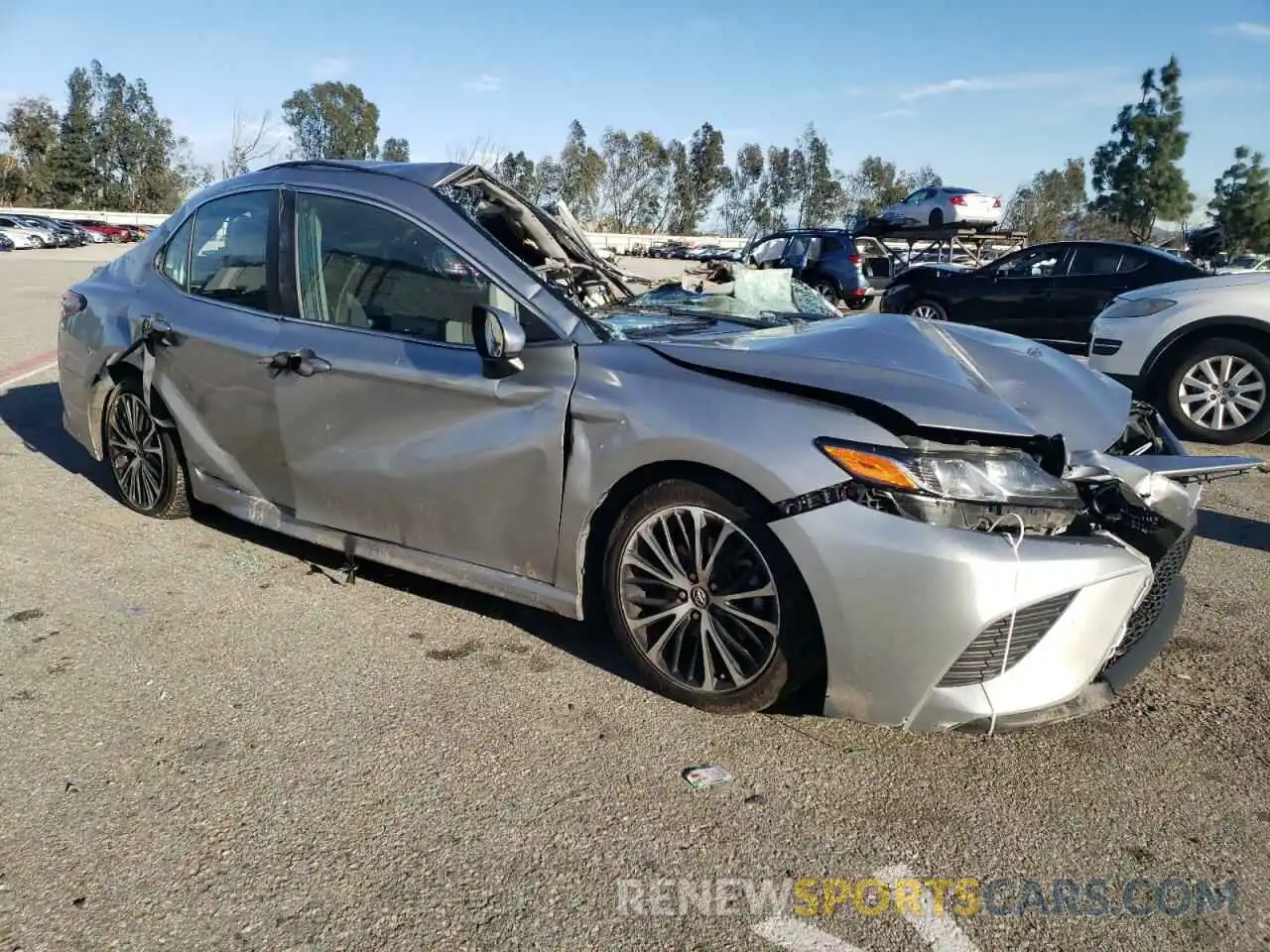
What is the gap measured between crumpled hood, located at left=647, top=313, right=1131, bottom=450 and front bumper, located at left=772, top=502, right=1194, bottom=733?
1.11ft

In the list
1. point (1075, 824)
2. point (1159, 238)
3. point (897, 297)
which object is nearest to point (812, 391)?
point (1075, 824)

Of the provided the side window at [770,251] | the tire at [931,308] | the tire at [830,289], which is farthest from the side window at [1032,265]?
the side window at [770,251]

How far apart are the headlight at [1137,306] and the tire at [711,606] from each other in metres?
5.79

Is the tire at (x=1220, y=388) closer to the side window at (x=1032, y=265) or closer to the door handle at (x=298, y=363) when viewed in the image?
the side window at (x=1032, y=265)

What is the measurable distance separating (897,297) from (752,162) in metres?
85.2

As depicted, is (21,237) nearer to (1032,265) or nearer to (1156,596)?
(1032,265)

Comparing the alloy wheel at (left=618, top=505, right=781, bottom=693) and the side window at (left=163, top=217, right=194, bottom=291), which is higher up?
the side window at (left=163, top=217, right=194, bottom=291)

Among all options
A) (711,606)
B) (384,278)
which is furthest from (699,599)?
(384,278)

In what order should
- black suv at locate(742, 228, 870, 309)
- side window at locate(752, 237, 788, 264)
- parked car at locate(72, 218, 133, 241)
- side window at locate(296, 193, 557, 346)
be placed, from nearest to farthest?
1. side window at locate(296, 193, 557, 346)
2. black suv at locate(742, 228, 870, 309)
3. side window at locate(752, 237, 788, 264)
4. parked car at locate(72, 218, 133, 241)

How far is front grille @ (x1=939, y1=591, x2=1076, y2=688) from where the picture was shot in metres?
2.43

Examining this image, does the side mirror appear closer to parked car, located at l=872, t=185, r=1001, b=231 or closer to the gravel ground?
the gravel ground

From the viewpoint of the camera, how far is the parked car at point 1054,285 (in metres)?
11.6

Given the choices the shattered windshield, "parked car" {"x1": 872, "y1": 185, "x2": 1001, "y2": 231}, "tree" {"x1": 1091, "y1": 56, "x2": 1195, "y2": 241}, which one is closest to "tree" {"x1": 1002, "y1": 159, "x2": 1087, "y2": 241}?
"tree" {"x1": 1091, "y1": 56, "x2": 1195, "y2": 241}

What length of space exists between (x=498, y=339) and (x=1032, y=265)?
1127 cm
